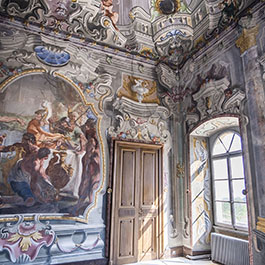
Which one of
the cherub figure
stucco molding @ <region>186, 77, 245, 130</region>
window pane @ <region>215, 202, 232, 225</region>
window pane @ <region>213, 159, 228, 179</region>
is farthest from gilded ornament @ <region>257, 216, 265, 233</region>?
the cherub figure

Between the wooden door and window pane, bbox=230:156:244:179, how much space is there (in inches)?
66.9

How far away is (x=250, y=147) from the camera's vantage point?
4.02 metres

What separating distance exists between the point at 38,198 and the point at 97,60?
341 centimetres

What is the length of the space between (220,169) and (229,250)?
1798 mm

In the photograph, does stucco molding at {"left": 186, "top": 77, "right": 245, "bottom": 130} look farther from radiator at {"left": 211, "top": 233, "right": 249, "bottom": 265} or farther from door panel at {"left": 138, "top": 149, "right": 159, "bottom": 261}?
radiator at {"left": 211, "top": 233, "right": 249, "bottom": 265}

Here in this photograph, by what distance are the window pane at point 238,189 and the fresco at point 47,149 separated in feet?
10.0

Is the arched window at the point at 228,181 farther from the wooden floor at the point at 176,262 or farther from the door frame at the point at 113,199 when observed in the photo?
the door frame at the point at 113,199

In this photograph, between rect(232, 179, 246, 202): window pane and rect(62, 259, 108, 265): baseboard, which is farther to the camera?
rect(232, 179, 246, 202): window pane

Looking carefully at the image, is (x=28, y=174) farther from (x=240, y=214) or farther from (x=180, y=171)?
(x=240, y=214)

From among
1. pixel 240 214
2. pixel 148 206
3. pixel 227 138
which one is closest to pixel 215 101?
pixel 227 138

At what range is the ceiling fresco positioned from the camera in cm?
459

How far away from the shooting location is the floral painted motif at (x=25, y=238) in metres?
3.97

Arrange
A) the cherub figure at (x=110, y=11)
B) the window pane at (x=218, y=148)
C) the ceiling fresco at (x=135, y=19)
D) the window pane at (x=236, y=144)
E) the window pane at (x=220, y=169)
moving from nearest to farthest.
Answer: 1. the ceiling fresco at (x=135, y=19)
2. the cherub figure at (x=110, y=11)
3. the window pane at (x=236, y=144)
4. the window pane at (x=220, y=169)
5. the window pane at (x=218, y=148)

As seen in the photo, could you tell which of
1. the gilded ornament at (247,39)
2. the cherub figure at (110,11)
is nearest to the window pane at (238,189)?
the gilded ornament at (247,39)
